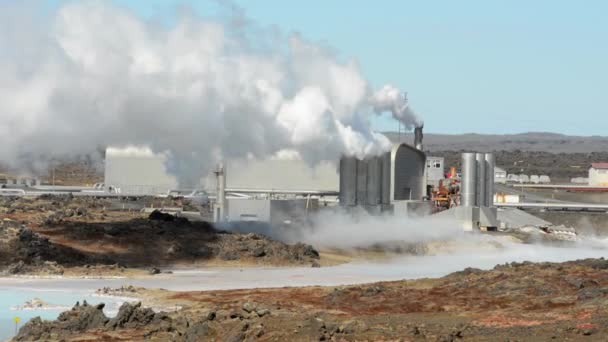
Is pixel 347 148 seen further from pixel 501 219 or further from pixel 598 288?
pixel 598 288

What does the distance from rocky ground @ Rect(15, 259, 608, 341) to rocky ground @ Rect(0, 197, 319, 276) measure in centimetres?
1308

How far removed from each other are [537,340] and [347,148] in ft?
199

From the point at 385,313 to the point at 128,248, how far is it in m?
32.8

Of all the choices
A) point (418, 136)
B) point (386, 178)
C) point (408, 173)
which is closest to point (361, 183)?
point (386, 178)

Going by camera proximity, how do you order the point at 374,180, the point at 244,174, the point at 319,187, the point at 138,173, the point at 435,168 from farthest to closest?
the point at 435,168 < the point at 138,173 < the point at 319,187 < the point at 244,174 < the point at 374,180

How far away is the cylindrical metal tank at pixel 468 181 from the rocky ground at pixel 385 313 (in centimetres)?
4865

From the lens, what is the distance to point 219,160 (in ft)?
284

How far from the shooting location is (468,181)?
115625mm

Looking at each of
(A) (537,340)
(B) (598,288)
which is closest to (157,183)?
(B) (598,288)

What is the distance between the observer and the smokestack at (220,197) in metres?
88.9

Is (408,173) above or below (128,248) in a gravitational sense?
above

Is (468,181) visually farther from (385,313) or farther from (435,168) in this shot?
(385,313)

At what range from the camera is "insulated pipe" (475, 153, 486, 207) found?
116 metres

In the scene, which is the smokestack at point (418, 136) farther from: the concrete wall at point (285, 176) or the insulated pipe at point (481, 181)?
the concrete wall at point (285, 176)
